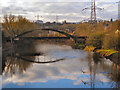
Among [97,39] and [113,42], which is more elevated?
[97,39]

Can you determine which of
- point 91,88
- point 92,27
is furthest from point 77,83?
point 92,27

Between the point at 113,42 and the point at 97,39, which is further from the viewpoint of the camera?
the point at 97,39

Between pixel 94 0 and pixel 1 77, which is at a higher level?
pixel 94 0

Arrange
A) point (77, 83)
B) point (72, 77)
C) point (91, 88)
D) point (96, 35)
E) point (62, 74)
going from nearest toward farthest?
point (91, 88) → point (77, 83) → point (72, 77) → point (62, 74) → point (96, 35)

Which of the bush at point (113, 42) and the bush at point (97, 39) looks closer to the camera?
the bush at point (113, 42)

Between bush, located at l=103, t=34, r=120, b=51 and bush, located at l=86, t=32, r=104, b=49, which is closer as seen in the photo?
bush, located at l=103, t=34, r=120, b=51

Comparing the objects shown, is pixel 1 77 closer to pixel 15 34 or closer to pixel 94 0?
pixel 94 0

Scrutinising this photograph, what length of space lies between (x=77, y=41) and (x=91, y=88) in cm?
3265

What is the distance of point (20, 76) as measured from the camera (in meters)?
14.4

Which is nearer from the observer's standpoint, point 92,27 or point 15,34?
point 92,27

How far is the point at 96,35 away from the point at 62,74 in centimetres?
1545

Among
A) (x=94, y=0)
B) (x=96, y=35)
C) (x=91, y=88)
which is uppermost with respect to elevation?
(x=94, y=0)

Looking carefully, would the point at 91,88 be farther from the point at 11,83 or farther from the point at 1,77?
the point at 1,77

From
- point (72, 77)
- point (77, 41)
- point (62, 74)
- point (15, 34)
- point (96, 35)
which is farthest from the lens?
point (15, 34)
